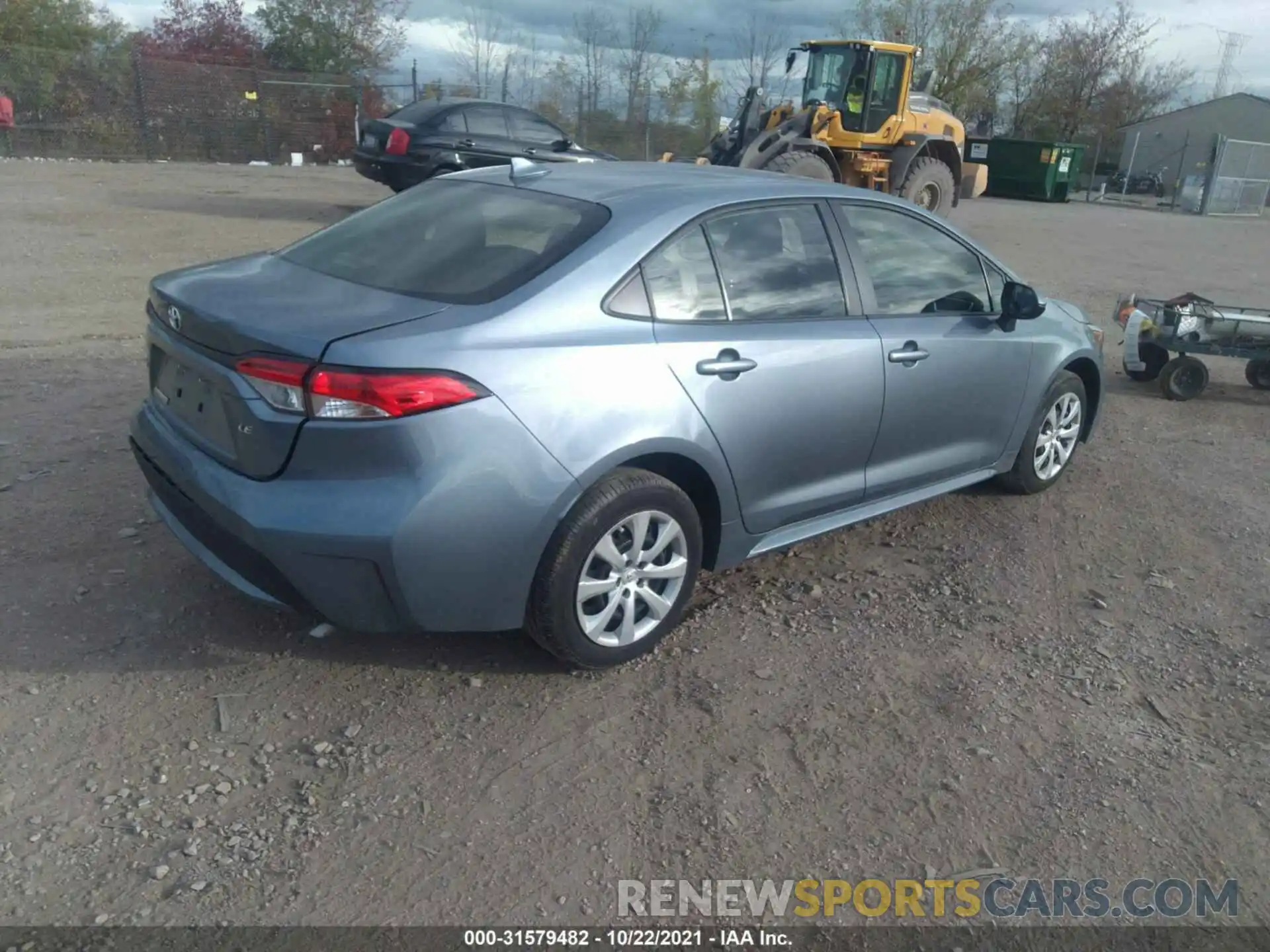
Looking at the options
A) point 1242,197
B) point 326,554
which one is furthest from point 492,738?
point 1242,197

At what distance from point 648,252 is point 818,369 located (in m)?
0.85

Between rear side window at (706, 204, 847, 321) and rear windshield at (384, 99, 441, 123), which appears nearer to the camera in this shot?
rear side window at (706, 204, 847, 321)

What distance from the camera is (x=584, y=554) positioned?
3400 millimetres

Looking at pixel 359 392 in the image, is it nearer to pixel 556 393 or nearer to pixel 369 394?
pixel 369 394

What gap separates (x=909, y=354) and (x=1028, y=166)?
35.4 meters

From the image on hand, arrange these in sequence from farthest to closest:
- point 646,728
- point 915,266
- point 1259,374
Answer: point 1259,374 < point 915,266 < point 646,728

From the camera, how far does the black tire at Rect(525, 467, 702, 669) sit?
11.0ft

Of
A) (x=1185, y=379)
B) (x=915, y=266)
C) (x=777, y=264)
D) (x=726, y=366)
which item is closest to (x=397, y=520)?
(x=726, y=366)

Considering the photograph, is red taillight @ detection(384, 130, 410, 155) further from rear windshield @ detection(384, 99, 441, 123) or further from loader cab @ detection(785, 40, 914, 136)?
loader cab @ detection(785, 40, 914, 136)

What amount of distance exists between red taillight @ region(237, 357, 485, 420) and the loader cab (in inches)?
636

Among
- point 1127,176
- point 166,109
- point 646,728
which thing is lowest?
point 646,728

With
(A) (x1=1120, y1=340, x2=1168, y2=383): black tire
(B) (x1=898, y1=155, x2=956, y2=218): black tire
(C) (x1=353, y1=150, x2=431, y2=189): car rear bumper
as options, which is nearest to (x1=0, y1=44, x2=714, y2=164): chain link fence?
(C) (x1=353, y1=150, x2=431, y2=189): car rear bumper

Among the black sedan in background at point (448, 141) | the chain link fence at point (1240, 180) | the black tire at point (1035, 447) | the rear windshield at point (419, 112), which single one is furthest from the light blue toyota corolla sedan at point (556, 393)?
the chain link fence at point (1240, 180)

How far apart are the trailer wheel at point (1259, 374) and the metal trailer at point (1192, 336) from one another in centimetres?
12
